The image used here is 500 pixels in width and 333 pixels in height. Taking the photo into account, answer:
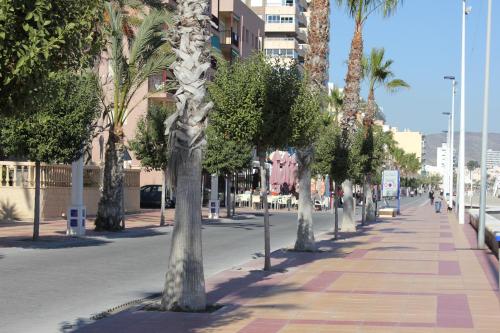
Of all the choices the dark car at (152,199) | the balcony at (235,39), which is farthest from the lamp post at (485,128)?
the balcony at (235,39)

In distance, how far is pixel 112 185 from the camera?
28.8m

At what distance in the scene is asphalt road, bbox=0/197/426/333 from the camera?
1181 cm

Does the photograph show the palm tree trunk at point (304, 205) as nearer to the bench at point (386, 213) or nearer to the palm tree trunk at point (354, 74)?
the palm tree trunk at point (354, 74)

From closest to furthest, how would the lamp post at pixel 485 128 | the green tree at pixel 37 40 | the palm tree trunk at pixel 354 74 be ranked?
the green tree at pixel 37 40, the lamp post at pixel 485 128, the palm tree trunk at pixel 354 74

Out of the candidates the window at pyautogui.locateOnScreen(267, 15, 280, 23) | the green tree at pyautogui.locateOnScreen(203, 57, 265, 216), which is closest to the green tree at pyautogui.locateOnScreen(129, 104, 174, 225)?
the green tree at pyautogui.locateOnScreen(203, 57, 265, 216)

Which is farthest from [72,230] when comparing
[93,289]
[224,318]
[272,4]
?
[272,4]

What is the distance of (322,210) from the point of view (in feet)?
200

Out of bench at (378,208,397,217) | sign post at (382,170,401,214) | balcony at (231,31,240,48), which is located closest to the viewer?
bench at (378,208,397,217)

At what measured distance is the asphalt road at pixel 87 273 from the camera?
11812mm

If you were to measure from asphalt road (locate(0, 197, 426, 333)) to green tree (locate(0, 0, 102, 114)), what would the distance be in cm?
475

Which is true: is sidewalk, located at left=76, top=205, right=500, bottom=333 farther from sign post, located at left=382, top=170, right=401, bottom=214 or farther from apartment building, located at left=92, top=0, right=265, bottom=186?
sign post, located at left=382, top=170, right=401, bottom=214

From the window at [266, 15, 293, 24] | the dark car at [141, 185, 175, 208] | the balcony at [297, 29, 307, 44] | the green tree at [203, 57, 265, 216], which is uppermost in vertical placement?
the window at [266, 15, 293, 24]

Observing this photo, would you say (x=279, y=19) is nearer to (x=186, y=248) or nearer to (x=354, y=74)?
(x=354, y=74)

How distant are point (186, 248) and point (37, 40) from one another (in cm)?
632
